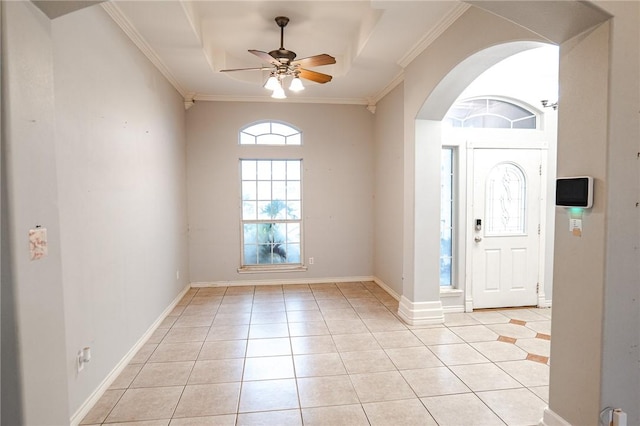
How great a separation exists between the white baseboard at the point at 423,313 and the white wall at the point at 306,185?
192 cm

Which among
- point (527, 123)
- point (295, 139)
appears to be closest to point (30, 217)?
point (295, 139)

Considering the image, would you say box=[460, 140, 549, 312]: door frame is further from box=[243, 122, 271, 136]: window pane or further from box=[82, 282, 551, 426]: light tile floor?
box=[243, 122, 271, 136]: window pane

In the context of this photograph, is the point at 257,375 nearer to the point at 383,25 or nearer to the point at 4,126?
the point at 4,126

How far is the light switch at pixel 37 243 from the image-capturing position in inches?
59.0

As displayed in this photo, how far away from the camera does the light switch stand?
1499 mm

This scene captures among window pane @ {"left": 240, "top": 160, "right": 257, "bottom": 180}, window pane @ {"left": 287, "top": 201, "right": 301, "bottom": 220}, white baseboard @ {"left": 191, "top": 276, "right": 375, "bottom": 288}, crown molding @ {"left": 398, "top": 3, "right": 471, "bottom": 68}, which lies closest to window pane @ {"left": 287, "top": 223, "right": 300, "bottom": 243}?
window pane @ {"left": 287, "top": 201, "right": 301, "bottom": 220}

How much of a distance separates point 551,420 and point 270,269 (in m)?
4.13

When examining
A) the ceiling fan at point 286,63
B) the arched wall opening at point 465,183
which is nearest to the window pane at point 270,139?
the ceiling fan at point 286,63

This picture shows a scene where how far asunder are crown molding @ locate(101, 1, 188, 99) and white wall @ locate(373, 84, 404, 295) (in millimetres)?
2897

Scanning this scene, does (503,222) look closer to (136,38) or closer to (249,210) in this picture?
(249,210)

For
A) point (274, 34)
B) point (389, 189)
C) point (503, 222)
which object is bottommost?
point (503, 222)

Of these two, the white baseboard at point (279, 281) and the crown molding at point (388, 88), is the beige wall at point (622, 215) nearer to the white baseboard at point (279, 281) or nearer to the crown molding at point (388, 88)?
the crown molding at point (388, 88)

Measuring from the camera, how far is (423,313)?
383 centimetres

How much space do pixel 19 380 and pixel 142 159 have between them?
7.88ft
